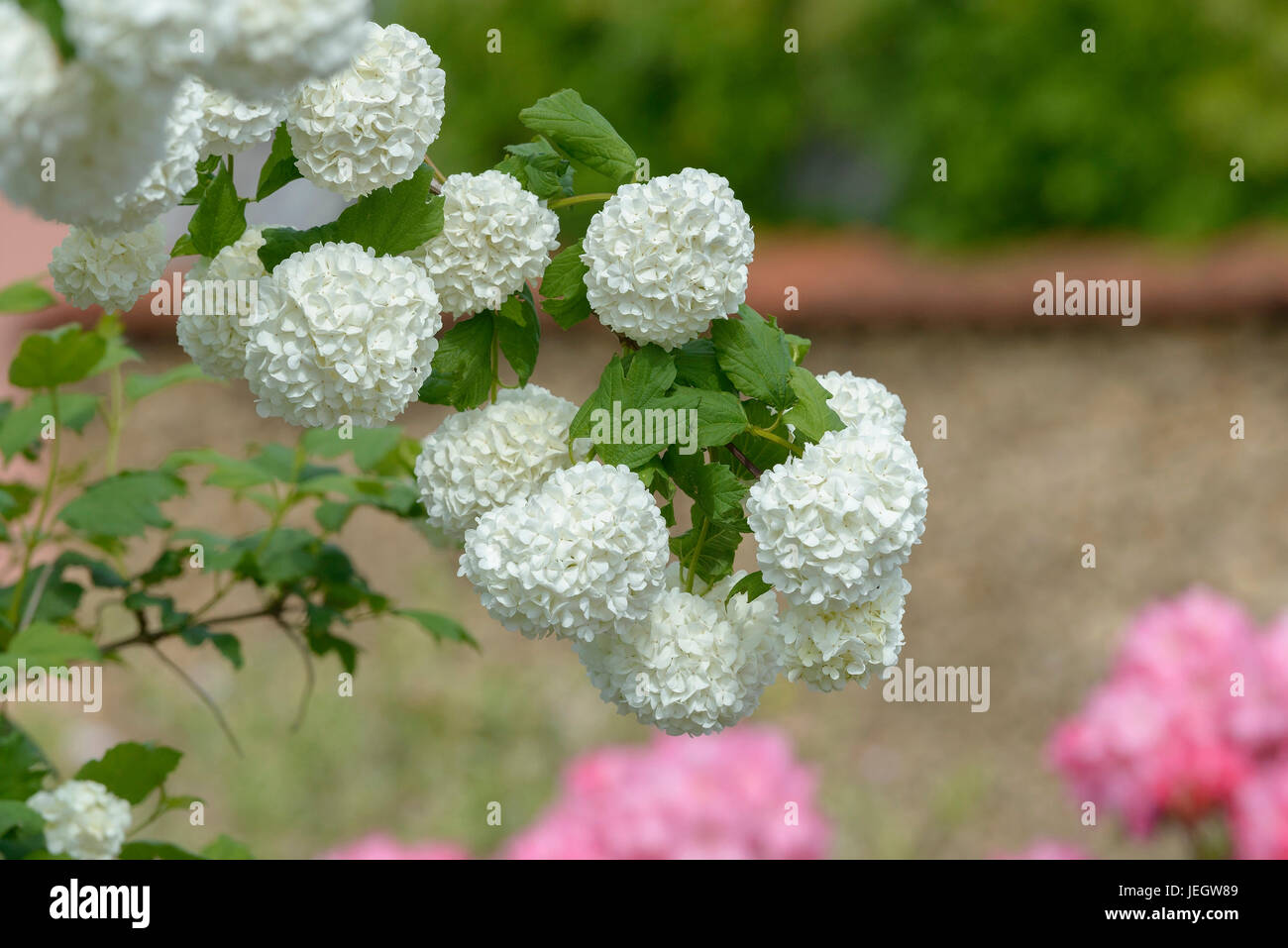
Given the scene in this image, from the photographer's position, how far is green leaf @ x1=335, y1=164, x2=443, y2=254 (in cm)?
97

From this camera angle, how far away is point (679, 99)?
6523 millimetres

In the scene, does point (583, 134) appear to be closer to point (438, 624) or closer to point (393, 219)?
point (393, 219)

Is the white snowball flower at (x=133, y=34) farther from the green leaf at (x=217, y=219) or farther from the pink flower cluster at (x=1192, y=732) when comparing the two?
the pink flower cluster at (x=1192, y=732)

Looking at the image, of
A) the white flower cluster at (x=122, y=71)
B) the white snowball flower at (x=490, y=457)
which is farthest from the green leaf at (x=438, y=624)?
the white flower cluster at (x=122, y=71)

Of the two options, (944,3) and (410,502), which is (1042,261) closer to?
(944,3)

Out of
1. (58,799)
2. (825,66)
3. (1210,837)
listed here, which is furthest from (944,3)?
(58,799)

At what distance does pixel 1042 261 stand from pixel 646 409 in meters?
5.24

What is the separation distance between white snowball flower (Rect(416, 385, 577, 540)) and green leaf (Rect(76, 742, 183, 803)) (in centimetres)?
48

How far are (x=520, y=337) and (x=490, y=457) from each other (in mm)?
127

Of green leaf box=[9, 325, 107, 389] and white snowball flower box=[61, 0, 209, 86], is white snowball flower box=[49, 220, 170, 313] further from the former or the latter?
white snowball flower box=[61, 0, 209, 86]

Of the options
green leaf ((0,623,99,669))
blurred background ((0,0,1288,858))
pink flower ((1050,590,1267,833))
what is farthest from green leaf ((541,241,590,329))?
blurred background ((0,0,1288,858))

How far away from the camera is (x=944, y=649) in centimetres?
409

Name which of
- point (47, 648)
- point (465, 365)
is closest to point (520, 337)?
point (465, 365)

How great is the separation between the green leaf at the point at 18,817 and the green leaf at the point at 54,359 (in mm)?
423
